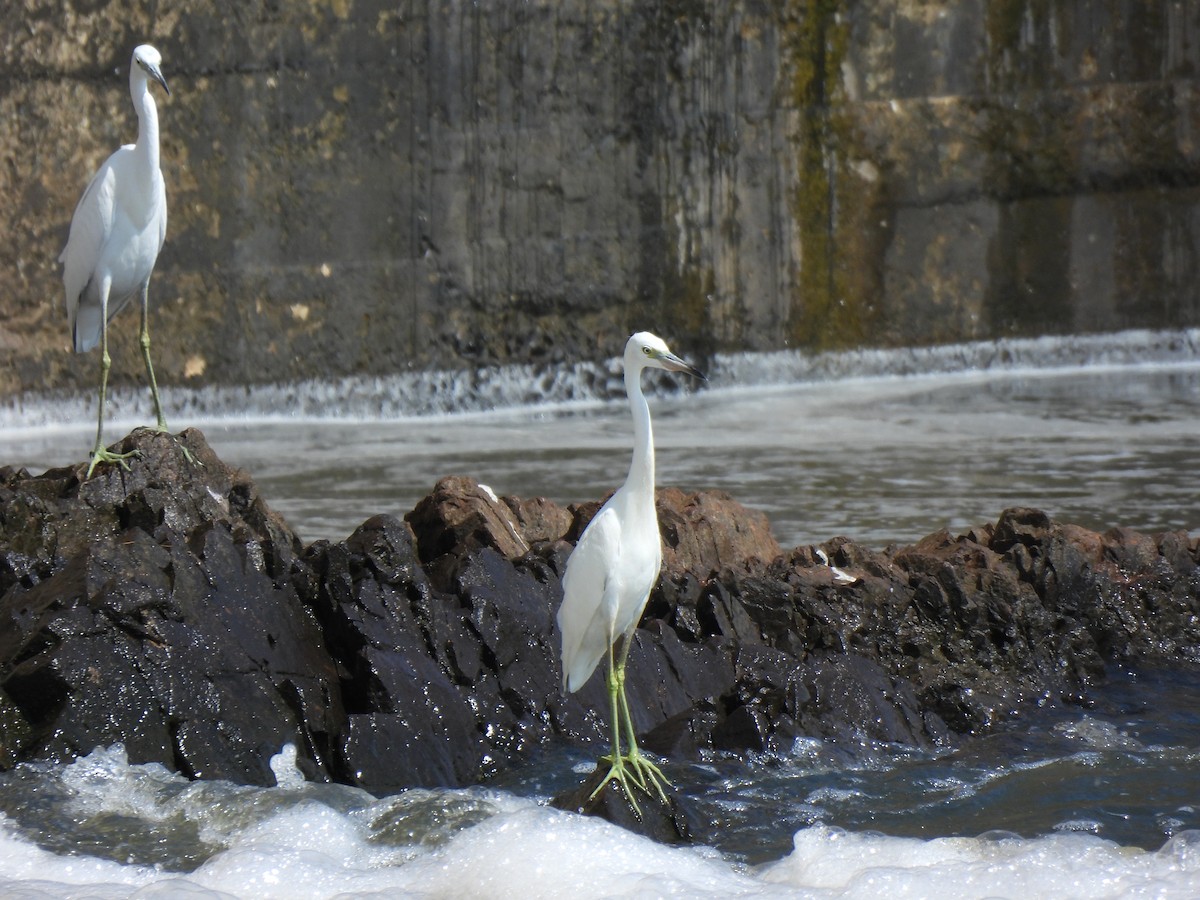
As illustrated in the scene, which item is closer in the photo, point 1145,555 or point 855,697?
point 855,697

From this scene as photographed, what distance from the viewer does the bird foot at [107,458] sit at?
4922 mm

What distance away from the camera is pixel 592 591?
365cm

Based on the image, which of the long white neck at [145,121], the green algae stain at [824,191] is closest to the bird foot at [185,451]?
the long white neck at [145,121]

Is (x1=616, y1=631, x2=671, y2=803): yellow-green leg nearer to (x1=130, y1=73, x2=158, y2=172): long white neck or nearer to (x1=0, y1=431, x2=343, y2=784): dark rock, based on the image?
(x1=0, y1=431, x2=343, y2=784): dark rock

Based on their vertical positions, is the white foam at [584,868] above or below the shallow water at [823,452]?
below

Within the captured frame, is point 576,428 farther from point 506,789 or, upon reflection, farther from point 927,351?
point 506,789

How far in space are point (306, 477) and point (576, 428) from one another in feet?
7.63

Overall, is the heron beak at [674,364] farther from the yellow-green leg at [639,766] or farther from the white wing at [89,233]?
the white wing at [89,233]

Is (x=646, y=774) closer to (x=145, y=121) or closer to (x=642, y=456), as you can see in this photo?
(x=642, y=456)

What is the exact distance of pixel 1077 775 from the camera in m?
4.08

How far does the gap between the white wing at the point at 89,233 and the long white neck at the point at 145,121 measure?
0.16 meters

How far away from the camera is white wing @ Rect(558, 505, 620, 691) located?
143 inches

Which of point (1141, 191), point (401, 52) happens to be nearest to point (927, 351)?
point (1141, 191)

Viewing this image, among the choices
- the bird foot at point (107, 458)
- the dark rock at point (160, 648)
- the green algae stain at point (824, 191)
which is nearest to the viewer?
the dark rock at point (160, 648)
